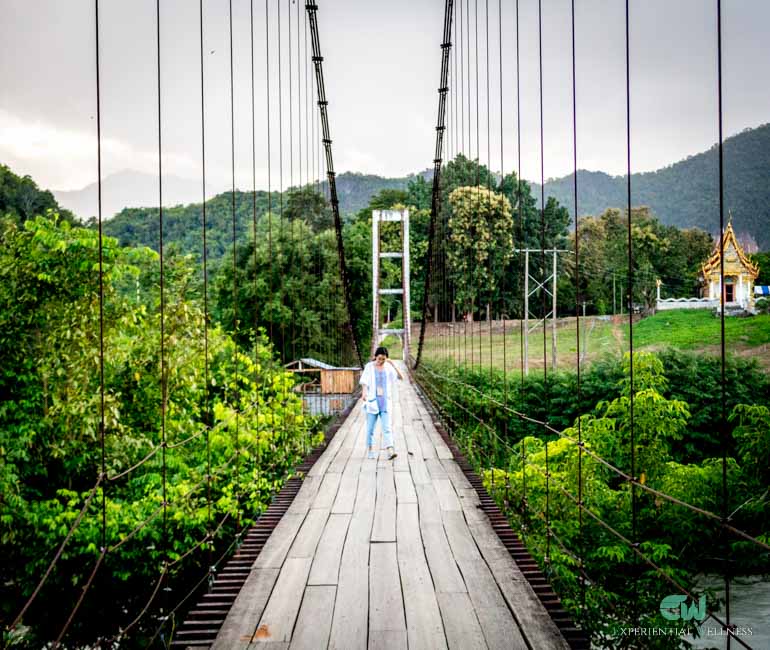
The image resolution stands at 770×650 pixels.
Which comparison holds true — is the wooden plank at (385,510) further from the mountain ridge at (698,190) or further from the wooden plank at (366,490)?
the mountain ridge at (698,190)

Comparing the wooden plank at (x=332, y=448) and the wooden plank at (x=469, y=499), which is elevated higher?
the wooden plank at (x=469, y=499)

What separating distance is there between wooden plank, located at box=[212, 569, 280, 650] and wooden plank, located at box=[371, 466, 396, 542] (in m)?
0.58

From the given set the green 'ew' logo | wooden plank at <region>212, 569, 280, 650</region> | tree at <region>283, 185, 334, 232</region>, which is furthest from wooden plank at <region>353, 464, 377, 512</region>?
tree at <region>283, 185, 334, 232</region>

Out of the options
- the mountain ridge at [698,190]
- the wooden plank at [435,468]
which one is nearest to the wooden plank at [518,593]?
the wooden plank at [435,468]

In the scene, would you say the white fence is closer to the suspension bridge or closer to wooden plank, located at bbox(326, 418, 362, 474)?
the suspension bridge

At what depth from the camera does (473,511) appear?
325 centimetres

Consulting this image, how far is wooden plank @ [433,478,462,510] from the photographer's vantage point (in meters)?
3.36

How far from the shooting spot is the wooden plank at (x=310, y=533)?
2.63 meters

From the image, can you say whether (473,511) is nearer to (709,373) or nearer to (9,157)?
(9,157)

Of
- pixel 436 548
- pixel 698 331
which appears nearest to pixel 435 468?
pixel 436 548

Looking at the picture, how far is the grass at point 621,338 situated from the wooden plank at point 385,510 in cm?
461

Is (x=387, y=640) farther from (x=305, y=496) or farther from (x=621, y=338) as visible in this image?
(x=621, y=338)

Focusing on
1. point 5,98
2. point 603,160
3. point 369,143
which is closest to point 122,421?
point 5,98

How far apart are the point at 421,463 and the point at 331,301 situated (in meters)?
16.2
